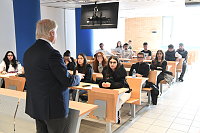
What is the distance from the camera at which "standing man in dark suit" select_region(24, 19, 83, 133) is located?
69.5 inches

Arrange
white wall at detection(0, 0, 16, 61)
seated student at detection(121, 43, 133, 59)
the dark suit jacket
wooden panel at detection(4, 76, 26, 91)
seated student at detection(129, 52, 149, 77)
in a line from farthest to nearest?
seated student at detection(121, 43, 133, 59)
white wall at detection(0, 0, 16, 61)
seated student at detection(129, 52, 149, 77)
wooden panel at detection(4, 76, 26, 91)
the dark suit jacket

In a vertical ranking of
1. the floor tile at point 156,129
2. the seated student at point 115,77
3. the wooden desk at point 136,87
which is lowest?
the floor tile at point 156,129

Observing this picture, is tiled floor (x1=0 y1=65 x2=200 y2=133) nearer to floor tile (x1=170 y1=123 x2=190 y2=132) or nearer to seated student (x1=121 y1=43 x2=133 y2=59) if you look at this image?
floor tile (x1=170 y1=123 x2=190 y2=132)

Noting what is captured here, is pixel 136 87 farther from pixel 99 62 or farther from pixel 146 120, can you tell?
pixel 99 62

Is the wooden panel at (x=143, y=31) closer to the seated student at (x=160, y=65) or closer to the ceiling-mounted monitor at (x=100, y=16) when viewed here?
the seated student at (x=160, y=65)

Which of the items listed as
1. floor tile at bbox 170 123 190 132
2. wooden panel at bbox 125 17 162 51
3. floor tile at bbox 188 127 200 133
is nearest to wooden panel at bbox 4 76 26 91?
floor tile at bbox 170 123 190 132

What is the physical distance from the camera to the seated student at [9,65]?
5.45m

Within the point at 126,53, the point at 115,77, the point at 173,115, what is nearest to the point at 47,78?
the point at 115,77

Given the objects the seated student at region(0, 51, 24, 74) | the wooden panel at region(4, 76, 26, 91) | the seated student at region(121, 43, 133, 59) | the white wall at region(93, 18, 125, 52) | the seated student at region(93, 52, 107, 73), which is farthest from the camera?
the white wall at region(93, 18, 125, 52)

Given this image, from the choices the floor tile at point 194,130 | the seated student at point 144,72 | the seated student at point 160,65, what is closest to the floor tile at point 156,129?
the floor tile at point 194,130

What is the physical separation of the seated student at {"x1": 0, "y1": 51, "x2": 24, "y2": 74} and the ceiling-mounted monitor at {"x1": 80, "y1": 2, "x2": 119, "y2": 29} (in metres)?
2.39

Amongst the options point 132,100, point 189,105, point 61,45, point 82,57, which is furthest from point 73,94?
point 61,45

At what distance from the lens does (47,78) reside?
1787 millimetres

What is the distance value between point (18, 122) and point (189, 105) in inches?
161
